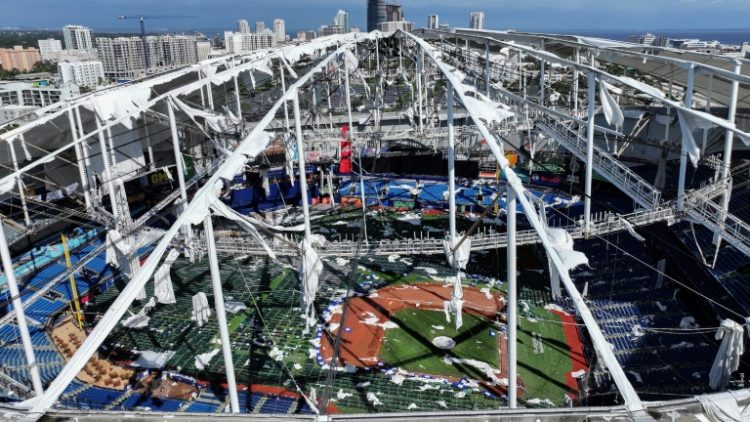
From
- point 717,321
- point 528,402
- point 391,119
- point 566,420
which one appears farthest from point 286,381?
point 391,119

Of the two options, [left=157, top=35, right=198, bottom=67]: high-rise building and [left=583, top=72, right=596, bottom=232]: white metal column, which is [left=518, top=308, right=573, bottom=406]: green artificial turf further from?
[left=157, top=35, right=198, bottom=67]: high-rise building

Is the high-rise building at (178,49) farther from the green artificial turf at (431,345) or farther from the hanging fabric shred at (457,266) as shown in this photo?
the green artificial turf at (431,345)

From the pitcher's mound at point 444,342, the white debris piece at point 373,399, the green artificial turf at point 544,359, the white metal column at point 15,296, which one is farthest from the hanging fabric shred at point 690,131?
the white metal column at point 15,296

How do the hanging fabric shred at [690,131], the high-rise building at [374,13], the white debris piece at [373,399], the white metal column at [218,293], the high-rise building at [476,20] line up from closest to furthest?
the white metal column at [218,293] < the white debris piece at [373,399] < the hanging fabric shred at [690,131] < the high-rise building at [476,20] < the high-rise building at [374,13]

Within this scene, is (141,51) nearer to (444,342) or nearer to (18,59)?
Answer: (18,59)

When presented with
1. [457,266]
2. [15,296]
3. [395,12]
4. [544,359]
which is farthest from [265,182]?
[395,12]

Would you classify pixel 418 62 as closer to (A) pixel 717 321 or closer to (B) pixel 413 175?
(B) pixel 413 175
